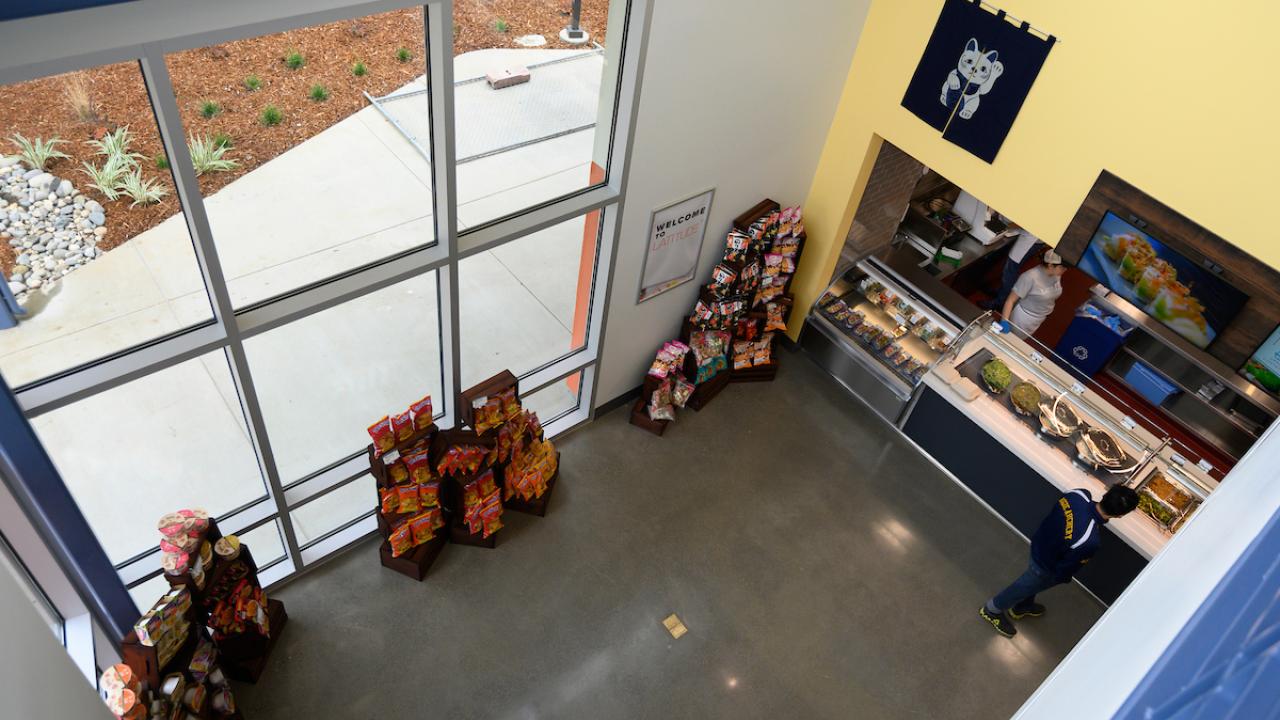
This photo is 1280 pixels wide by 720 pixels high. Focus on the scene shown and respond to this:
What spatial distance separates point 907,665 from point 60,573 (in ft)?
17.1

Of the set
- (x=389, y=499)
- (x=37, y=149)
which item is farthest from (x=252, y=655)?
(x=37, y=149)

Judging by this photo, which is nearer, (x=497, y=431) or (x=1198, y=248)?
(x=1198, y=248)

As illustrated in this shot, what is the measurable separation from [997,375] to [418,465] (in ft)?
14.8

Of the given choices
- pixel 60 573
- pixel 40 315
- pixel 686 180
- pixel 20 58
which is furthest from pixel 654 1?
pixel 60 573

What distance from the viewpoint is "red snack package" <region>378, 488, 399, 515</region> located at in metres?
5.57

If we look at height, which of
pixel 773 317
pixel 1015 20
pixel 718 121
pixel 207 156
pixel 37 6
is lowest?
pixel 773 317

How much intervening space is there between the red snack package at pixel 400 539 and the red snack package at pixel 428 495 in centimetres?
18

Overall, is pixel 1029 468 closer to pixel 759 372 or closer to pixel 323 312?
pixel 759 372

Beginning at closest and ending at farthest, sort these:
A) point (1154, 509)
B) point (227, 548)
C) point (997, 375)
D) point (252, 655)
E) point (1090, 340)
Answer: point (227, 548), point (252, 655), point (1154, 509), point (997, 375), point (1090, 340)

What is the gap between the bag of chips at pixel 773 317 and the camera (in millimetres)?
7492

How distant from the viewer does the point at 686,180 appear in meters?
6.16

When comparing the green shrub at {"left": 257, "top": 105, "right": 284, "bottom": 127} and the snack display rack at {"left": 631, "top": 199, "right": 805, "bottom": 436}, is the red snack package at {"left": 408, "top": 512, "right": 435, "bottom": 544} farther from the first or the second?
the green shrub at {"left": 257, "top": 105, "right": 284, "bottom": 127}

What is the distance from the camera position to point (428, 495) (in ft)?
18.8

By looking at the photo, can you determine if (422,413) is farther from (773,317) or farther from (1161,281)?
(1161,281)
